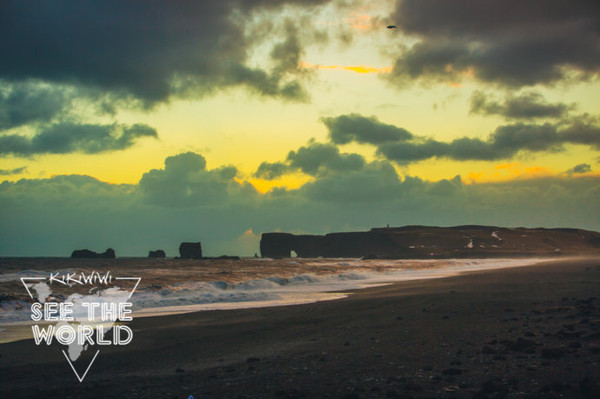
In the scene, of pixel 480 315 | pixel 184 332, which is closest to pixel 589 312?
pixel 480 315

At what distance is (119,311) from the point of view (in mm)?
23797

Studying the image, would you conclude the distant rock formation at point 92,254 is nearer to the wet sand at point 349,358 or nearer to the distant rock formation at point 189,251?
the distant rock formation at point 189,251

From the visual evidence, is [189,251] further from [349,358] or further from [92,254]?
[349,358]

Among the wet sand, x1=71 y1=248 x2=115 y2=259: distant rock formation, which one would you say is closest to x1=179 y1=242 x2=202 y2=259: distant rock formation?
x1=71 y1=248 x2=115 y2=259: distant rock formation

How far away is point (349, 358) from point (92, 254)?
584 ft

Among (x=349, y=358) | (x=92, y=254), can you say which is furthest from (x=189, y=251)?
(x=349, y=358)

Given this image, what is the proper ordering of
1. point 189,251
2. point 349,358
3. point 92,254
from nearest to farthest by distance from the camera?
point 349,358, point 92,254, point 189,251

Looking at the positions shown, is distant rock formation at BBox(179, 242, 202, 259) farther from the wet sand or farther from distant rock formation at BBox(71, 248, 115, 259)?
the wet sand

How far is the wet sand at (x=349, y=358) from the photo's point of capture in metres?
8.91

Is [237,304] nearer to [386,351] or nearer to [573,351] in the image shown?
[386,351]

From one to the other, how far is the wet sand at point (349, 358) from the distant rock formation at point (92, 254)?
16329cm

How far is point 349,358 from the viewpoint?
11.3 meters

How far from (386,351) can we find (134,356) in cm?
663

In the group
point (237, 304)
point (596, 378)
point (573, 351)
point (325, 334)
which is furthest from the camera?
point (237, 304)
